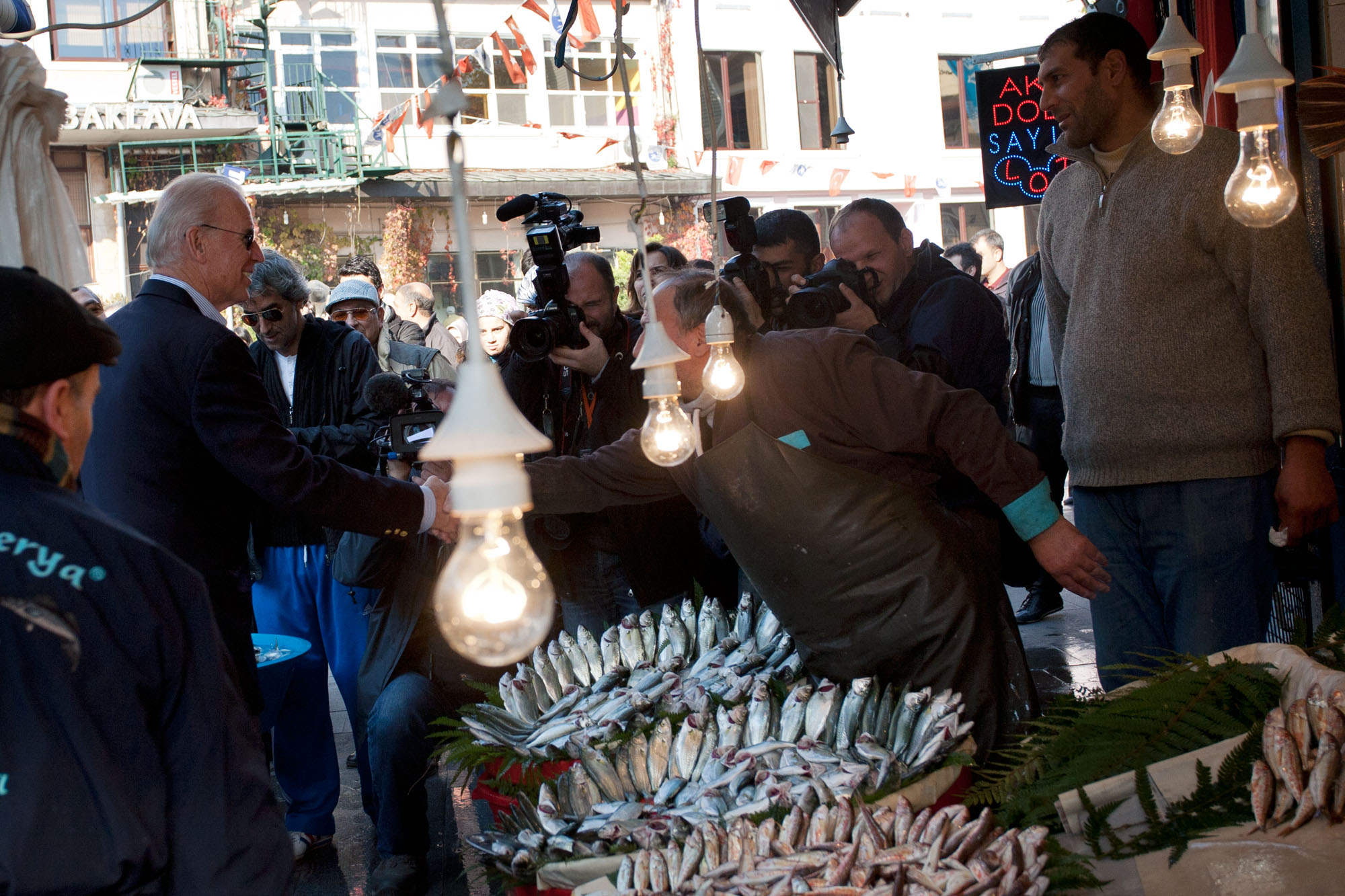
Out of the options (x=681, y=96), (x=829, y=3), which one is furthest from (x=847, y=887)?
(x=681, y=96)

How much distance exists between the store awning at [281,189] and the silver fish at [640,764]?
18.1 m

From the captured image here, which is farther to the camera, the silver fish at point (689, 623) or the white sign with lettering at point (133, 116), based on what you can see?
the white sign with lettering at point (133, 116)

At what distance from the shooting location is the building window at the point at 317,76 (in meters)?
20.7

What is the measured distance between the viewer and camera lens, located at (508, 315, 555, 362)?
3838 mm

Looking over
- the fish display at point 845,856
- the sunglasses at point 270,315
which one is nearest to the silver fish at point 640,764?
the fish display at point 845,856

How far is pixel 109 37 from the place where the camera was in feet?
65.5

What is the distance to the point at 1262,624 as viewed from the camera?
2.98 meters

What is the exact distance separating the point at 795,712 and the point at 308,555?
2.77 metres

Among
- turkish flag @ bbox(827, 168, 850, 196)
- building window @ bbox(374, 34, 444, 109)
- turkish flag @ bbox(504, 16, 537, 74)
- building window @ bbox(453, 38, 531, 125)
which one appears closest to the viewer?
turkish flag @ bbox(504, 16, 537, 74)

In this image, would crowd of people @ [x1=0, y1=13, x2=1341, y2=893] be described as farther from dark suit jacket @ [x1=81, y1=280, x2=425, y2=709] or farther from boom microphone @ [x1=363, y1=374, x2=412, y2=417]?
boom microphone @ [x1=363, y1=374, x2=412, y2=417]

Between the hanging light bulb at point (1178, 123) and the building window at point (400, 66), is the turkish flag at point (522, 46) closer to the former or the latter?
the building window at point (400, 66)

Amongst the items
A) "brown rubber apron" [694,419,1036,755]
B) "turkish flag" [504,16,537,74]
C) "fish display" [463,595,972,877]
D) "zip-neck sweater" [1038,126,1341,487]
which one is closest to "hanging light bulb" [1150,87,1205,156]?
"zip-neck sweater" [1038,126,1341,487]

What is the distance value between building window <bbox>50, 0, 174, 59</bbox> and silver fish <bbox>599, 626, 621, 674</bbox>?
1965 centimetres

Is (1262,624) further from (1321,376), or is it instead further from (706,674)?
(706,674)
